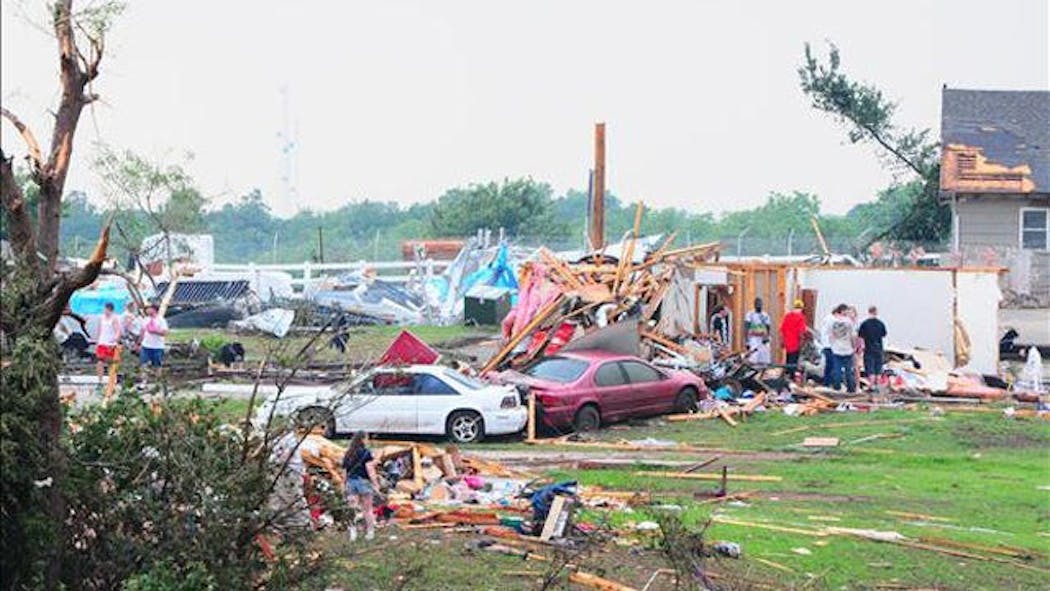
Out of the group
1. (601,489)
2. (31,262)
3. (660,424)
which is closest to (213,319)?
(660,424)

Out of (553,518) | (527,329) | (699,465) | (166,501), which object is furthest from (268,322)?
(166,501)

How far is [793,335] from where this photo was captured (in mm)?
29906

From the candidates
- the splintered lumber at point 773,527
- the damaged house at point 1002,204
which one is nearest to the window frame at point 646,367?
the splintered lumber at point 773,527

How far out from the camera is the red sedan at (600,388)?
81.0ft

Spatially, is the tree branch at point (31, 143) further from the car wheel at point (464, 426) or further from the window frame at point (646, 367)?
the window frame at point (646, 367)

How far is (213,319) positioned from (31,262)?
33.6 m

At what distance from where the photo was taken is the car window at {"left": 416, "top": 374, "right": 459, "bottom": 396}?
76.6 ft

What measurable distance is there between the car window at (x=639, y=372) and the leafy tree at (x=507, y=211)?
50034mm

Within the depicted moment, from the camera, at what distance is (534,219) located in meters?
78.8

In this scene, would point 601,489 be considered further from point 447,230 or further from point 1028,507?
point 447,230

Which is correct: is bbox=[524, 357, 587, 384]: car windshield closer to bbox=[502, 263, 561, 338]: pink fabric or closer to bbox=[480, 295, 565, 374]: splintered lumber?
bbox=[480, 295, 565, 374]: splintered lumber

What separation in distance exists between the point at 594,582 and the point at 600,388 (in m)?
11.3

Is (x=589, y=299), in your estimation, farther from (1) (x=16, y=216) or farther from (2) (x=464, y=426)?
(1) (x=16, y=216)

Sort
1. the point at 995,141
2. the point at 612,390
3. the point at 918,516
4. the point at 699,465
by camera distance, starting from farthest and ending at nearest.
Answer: the point at 995,141, the point at 612,390, the point at 699,465, the point at 918,516
